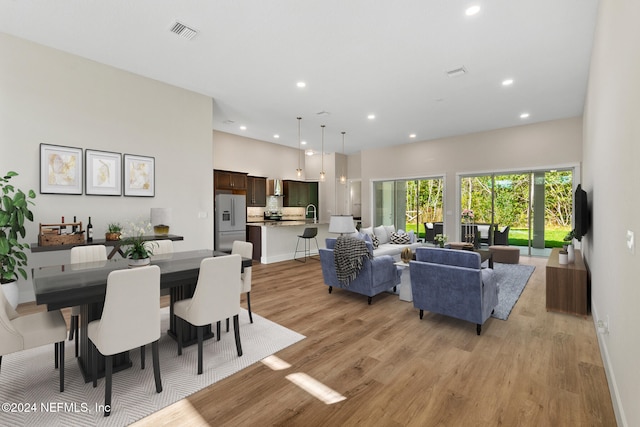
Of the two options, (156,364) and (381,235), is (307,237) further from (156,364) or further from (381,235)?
(156,364)

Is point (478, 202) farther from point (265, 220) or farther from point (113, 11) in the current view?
point (113, 11)

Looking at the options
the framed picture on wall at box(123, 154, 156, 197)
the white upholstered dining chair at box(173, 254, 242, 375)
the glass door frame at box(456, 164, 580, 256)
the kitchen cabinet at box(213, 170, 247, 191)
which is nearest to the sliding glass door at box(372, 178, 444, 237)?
the glass door frame at box(456, 164, 580, 256)

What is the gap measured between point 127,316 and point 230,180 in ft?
20.0

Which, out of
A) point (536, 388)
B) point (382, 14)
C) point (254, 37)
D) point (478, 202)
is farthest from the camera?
point (478, 202)

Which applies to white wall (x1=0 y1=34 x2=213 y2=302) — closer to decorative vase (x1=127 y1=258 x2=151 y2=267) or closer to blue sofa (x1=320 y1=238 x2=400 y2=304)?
decorative vase (x1=127 y1=258 x2=151 y2=267)

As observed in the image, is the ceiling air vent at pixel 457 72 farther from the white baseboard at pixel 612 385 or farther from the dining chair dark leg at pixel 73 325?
the dining chair dark leg at pixel 73 325

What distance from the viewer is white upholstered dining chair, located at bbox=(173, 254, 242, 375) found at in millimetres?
2312

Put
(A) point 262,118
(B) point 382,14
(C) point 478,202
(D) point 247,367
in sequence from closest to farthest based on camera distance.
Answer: (D) point 247,367 → (B) point 382,14 → (A) point 262,118 → (C) point 478,202

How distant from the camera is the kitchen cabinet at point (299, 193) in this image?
31.0 feet

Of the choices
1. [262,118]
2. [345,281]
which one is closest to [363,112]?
[262,118]

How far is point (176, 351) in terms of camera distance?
269 centimetres

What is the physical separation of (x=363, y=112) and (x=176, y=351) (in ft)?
17.5

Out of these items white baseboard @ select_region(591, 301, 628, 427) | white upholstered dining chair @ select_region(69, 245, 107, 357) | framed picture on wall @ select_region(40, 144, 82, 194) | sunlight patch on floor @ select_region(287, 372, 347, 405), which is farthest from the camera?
framed picture on wall @ select_region(40, 144, 82, 194)

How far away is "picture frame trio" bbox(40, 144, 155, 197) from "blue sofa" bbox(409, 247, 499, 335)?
428 centimetres
